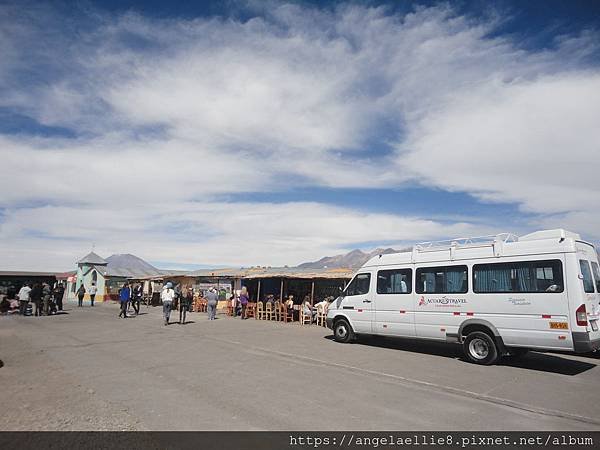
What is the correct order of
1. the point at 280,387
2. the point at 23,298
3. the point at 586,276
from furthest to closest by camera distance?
1. the point at 23,298
2. the point at 586,276
3. the point at 280,387

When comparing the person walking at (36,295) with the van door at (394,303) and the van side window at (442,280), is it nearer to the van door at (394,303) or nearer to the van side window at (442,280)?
the van door at (394,303)

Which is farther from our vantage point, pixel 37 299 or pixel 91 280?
pixel 91 280

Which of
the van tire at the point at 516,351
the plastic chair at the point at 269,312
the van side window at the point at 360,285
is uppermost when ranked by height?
the van side window at the point at 360,285

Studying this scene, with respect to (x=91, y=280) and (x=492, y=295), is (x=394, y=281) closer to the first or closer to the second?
(x=492, y=295)

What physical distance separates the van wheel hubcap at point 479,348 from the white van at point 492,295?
0.07ft

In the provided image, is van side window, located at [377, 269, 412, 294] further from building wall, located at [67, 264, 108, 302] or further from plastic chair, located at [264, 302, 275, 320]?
building wall, located at [67, 264, 108, 302]

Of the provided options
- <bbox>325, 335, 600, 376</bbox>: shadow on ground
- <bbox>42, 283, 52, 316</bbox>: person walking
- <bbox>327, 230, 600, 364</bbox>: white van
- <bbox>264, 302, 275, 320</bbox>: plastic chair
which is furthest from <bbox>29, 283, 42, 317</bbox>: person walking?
<bbox>327, 230, 600, 364</bbox>: white van

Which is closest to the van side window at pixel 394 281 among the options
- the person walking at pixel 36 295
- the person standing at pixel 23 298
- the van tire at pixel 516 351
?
the van tire at pixel 516 351

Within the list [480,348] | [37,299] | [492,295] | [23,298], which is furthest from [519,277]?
[23,298]

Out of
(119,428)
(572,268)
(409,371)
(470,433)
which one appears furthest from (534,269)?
(119,428)

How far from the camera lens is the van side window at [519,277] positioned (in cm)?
875

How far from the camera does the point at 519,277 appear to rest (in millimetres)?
9305

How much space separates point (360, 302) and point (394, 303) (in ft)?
4.25

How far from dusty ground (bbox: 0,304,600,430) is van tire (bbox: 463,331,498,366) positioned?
0.26 m
